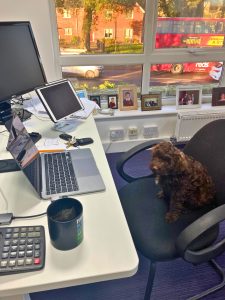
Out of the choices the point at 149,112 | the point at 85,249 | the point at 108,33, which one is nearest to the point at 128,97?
the point at 149,112

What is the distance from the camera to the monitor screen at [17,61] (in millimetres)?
1513

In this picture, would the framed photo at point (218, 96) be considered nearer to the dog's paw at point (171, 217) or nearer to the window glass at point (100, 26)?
the window glass at point (100, 26)

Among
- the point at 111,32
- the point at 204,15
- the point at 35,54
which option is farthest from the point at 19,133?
the point at 204,15

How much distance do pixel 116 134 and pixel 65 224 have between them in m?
1.89

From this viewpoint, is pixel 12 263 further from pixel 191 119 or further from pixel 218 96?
pixel 218 96

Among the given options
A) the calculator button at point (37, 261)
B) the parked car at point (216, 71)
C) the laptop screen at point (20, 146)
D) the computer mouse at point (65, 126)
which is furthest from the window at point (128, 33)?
the calculator button at point (37, 261)

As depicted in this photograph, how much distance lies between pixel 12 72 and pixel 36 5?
749 millimetres

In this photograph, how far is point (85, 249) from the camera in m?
0.81

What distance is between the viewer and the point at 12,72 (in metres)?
1.57

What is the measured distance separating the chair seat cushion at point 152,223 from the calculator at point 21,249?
52cm

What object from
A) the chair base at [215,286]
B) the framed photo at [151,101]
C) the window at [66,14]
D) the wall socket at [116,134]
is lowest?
the chair base at [215,286]

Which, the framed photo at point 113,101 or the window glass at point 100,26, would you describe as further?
the framed photo at point 113,101

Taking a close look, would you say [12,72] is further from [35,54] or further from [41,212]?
[41,212]

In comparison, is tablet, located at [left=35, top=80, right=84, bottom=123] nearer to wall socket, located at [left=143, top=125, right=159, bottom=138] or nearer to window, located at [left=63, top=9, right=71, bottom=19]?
window, located at [left=63, top=9, right=71, bottom=19]
